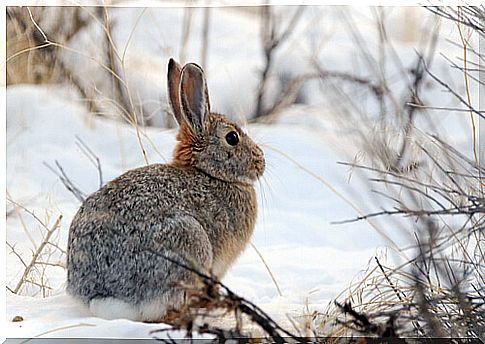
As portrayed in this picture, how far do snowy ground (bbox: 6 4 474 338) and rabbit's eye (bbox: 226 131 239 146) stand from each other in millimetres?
134

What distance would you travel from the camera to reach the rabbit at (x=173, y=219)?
1.90m

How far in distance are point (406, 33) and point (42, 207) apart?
87 cm

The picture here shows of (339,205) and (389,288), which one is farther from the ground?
(339,205)

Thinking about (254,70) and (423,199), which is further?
(254,70)

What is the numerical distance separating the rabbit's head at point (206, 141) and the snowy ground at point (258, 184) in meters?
0.11

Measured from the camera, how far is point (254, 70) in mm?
2344

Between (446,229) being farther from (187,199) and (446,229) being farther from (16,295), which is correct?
(16,295)

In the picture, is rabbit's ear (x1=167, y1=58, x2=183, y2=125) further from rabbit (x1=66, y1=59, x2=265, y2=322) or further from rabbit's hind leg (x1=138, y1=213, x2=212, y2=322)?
rabbit's hind leg (x1=138, y1=213, x2=212, y2=322)

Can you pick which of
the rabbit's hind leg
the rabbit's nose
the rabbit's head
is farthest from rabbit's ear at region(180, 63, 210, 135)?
the rabbit's hind leg

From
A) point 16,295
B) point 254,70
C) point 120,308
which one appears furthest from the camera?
point 254,70

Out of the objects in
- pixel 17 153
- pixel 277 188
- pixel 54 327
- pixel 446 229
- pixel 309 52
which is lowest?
pixel 54 327

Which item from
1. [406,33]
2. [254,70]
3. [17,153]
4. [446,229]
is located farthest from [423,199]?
[17,153]

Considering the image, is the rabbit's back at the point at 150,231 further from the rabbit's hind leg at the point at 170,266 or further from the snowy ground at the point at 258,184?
the snowy ground at the point at 258,184

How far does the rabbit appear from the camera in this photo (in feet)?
6.22
